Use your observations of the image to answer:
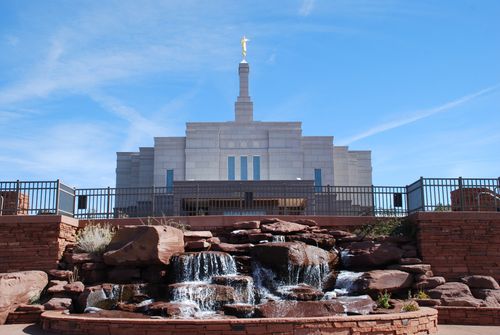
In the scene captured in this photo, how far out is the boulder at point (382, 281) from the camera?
13.2 metres

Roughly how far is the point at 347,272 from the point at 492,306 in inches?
137

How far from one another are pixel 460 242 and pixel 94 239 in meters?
10.1

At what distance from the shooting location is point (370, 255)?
14.8 metres

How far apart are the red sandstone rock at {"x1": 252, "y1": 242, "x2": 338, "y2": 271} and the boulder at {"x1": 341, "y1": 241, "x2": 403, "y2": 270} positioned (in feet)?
2.54

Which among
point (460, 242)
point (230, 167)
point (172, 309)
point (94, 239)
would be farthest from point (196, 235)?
point (230, 167)

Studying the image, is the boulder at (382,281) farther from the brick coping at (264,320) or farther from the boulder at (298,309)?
the brick coping at (264,320)

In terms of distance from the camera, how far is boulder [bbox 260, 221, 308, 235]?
15.8m

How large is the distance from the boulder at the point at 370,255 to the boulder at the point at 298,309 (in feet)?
11.0

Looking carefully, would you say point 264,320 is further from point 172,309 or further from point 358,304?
point 358,304

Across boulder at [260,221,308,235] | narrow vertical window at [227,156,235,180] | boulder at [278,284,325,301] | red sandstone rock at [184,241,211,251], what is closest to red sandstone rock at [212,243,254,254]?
red sandstone rock at [184,241,211,251]

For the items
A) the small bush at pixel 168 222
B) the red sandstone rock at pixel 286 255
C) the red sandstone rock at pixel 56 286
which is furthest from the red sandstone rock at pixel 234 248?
the red sandstone rock at pixel 56 286

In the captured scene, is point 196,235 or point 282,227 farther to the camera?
point 282,227

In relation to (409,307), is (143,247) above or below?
above

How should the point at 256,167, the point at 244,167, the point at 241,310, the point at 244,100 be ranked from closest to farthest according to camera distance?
1. the point at 241,310
2. the point at 256,167
3. the point at 244,167
4. the point at 244,100
